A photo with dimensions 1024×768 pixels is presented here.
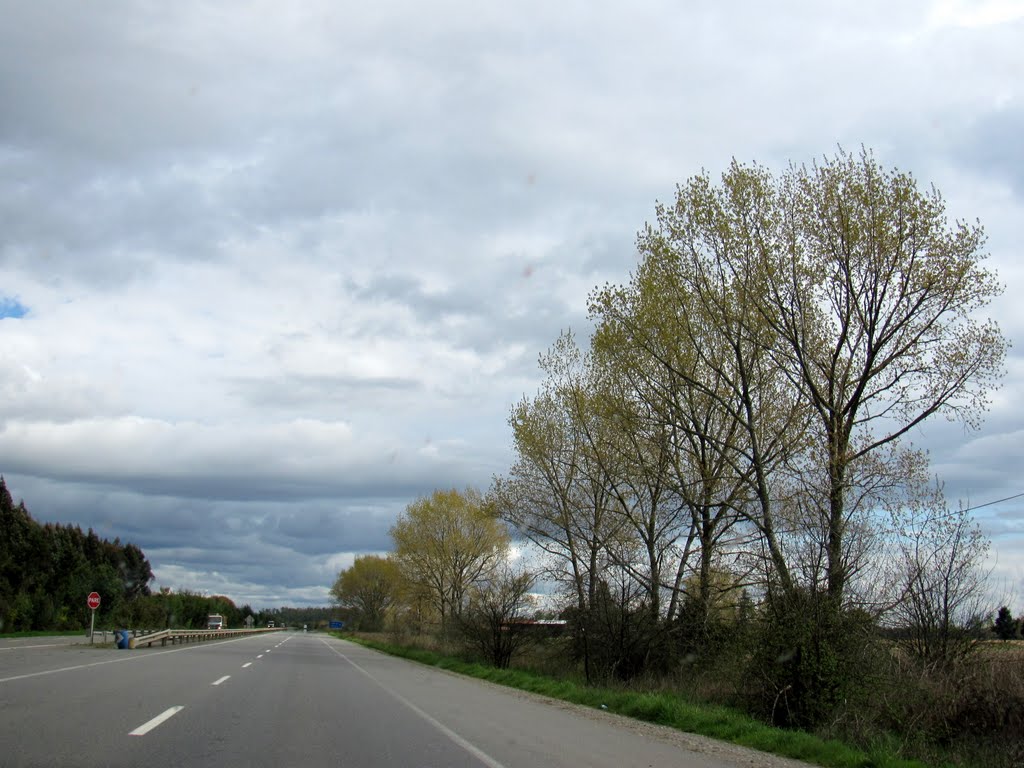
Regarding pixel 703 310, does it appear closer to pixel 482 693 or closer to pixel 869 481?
pixel 869 481

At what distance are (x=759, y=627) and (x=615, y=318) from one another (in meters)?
10.3

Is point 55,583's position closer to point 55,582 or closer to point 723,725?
point 55,582

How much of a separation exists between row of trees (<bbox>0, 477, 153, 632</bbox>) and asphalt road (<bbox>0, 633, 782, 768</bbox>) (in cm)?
5618

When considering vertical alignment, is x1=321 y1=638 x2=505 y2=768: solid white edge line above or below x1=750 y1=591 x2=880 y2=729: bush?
below

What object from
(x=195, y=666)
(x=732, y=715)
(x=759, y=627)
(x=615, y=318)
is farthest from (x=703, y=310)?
(x=195, y=666)

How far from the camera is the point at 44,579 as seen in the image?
75.5 metres

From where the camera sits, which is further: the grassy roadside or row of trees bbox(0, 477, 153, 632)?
row of trees bbox(0, 477, 153, 632)

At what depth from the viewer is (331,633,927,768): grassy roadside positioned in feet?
35.9

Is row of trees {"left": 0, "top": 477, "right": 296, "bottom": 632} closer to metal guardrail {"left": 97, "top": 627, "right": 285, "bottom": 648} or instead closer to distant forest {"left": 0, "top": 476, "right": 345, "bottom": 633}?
distant forest {"left": 0, "top": 476, "right": 345, "bottom": 633}

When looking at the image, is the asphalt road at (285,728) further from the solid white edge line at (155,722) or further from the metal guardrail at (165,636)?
the metal guardrail at (165,636)

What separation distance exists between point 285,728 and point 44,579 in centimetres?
7681

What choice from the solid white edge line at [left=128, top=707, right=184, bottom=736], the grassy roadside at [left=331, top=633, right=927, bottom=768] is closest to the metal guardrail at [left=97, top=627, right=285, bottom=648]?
the grassy roadside at [left=331, top=633, right=927, bottom=768]

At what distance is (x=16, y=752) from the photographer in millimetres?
8117

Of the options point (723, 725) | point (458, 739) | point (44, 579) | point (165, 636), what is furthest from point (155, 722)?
point (44, 579)
